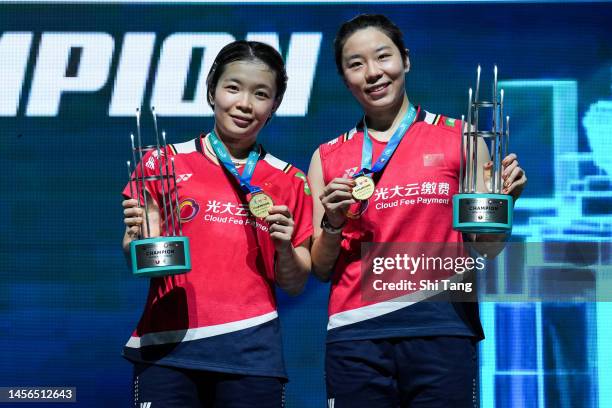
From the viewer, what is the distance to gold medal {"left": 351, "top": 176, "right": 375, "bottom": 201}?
8.12 ft

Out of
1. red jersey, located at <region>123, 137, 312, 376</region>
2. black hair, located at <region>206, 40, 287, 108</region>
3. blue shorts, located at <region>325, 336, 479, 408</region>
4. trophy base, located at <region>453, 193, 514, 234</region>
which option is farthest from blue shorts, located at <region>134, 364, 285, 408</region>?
black hair, located at <region>206, 40, 287, 108</region>

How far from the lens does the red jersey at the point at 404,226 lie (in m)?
2.57

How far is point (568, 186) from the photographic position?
3824 millimetres

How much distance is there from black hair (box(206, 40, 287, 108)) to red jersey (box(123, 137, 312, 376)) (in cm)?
26

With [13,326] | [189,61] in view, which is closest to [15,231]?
[13,326]

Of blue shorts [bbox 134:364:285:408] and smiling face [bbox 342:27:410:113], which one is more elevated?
smiling face [bbox 342:27:410:113]

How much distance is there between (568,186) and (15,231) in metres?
2.11

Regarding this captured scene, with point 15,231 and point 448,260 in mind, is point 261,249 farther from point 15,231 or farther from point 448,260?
point 15,231

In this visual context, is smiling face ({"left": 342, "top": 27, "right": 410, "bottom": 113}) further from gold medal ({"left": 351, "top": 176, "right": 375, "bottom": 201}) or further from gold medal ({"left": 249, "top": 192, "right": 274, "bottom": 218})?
gold medal ({"left": 249, "top": 192, "right": 274, "bottom": 218})

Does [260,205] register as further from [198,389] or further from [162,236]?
[198,389]

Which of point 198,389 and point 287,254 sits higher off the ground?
point 287,254

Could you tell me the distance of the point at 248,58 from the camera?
2754 mm

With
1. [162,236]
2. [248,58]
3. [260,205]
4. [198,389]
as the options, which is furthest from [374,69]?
[198,389]

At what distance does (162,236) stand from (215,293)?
20 cm
